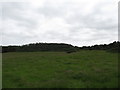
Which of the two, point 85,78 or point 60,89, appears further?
point 85,78

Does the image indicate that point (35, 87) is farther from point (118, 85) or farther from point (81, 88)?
point (118, 85)

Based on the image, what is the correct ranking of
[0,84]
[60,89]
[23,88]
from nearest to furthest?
1. [60,89]
2. [23,88]
3. [0,84]

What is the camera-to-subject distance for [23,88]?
51.8 feet

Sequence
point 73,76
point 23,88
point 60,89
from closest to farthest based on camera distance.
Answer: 1. point 60,89
2. point 23,88
3. point 73,76

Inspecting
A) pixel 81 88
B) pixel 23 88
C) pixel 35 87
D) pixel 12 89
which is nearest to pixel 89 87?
pixel 81 88

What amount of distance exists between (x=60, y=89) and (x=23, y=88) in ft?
10.4

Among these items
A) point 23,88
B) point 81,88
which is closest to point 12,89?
point 23,88

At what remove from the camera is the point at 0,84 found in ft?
58.0

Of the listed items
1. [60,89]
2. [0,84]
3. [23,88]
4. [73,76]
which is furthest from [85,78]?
[0,84]

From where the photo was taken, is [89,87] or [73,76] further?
[73,76]

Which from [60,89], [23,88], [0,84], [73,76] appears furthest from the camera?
[73,76]

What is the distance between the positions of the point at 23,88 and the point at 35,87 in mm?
1091

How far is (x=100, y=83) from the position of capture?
16188mm

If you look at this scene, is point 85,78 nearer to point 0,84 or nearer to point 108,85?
point 108,85
